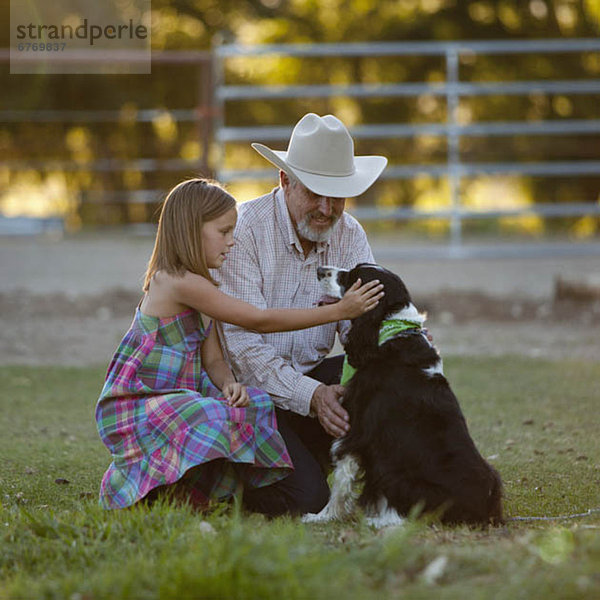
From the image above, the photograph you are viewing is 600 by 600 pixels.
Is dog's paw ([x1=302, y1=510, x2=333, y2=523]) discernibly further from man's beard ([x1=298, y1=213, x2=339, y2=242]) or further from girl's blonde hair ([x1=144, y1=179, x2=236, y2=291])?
man's beard ([x1=298, y1=213, x2=339, y2=242])

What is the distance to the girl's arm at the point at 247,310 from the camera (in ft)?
12.8

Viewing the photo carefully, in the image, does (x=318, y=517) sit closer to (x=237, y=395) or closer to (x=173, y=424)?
(x=237, y=395)

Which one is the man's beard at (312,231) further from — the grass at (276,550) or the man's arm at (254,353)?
the grass at (276,550)

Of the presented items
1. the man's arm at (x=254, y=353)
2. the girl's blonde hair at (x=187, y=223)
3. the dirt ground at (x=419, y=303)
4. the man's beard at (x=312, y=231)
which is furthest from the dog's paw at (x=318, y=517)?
the dirt ground at (x=419, y=303)

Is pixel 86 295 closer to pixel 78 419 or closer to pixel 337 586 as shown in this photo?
pixel 78 419

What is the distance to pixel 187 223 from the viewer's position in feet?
13.0

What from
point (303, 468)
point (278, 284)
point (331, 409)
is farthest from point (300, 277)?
point (303, 468)

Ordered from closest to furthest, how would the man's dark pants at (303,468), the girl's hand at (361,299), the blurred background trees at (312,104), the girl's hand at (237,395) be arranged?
the girl's hand at (361,299) → the girl's hand at (237,395) → the man's dark pants at (303,468) → the blurred background trees at (312,104)

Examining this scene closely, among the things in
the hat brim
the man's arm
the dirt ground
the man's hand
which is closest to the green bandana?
the man's hand

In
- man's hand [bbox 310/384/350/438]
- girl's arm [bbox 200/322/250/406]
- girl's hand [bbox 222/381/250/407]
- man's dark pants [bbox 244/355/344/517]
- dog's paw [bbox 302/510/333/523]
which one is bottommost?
dog's paw [bbox 302/510/333/523]

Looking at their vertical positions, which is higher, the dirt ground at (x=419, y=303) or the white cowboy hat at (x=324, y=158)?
the white cowboy hat at (x=324, y=158)

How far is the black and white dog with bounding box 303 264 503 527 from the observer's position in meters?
3.69

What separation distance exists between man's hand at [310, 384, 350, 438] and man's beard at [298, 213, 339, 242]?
2.14ft

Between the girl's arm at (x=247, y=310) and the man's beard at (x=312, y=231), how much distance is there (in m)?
0.50
